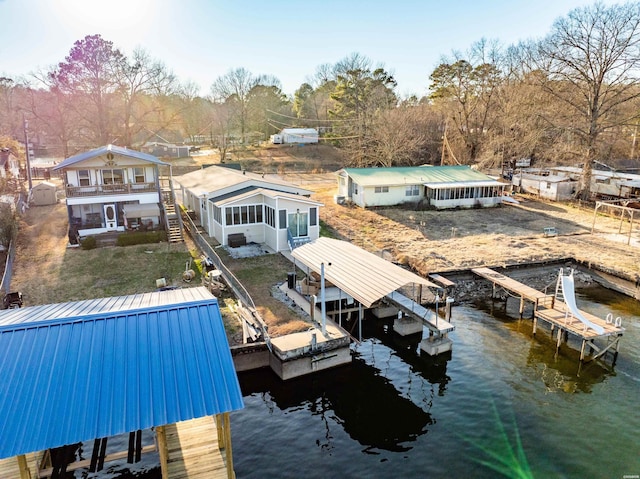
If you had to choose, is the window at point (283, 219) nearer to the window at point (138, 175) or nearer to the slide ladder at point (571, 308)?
the window at point (138, 175)

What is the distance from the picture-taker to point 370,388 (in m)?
15.5

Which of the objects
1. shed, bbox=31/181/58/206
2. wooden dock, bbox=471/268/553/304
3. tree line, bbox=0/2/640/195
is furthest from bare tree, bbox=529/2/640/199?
shed, bbox=31/181/58/206

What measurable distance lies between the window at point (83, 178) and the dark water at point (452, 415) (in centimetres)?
2034

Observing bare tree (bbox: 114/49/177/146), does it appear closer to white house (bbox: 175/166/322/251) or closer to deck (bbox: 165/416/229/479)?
white house (bbox: 175/166/322/251)

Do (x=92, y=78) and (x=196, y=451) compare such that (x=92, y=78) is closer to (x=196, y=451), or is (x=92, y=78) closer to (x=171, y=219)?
(x=171, y=219)

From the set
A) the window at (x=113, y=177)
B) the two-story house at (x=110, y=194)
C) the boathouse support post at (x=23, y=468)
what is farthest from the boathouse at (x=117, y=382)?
the window at (x=113, y=177)

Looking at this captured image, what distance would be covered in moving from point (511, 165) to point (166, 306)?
52.0 m

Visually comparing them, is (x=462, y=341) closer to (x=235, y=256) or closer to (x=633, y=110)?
(x=235, y=256)

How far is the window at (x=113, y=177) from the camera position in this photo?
29.5 m

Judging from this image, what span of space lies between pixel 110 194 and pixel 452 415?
78.9ft

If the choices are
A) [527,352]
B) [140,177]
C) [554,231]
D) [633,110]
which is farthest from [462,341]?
[633,110]

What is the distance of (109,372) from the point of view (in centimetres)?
898

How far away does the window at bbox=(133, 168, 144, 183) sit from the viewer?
99.7 feet

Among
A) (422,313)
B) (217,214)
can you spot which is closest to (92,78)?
(217,214)
